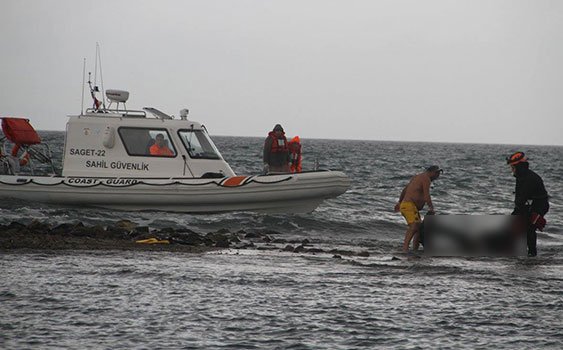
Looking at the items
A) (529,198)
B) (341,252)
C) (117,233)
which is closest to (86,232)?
(117,233)

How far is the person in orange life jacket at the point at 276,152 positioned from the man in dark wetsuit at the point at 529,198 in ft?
20.5

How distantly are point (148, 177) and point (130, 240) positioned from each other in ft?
14.8

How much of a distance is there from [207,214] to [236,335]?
10.7 meters

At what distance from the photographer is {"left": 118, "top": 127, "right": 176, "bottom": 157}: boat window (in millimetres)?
16922

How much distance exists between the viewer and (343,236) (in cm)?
1598

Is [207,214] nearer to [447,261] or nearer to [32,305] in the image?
[447,261]

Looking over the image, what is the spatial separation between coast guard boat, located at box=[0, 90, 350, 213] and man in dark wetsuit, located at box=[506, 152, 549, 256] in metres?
5.50

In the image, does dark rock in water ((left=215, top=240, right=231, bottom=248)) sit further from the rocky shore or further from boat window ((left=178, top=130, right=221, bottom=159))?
boat window ((left=178, top=130, right=221, bottom=159))

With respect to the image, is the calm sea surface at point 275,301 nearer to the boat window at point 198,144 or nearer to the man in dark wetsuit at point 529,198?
the man in dark wetsuit at point 529,198

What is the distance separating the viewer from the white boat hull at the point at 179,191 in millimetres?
16516

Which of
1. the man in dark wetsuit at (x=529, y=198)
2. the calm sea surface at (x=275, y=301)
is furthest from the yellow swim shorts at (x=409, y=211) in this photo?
the man in dark wetsuit at (x=529, y=198)

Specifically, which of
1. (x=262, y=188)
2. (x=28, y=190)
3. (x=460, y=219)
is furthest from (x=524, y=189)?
(x=28, y=190)

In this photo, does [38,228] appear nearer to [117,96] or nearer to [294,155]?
[117,96]

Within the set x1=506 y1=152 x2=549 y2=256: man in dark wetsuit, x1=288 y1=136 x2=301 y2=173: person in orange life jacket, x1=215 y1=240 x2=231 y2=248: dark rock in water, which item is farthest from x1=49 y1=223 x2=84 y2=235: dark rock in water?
x1=506 y1=152 x2=549 y2=256: man in dark wetsuit
